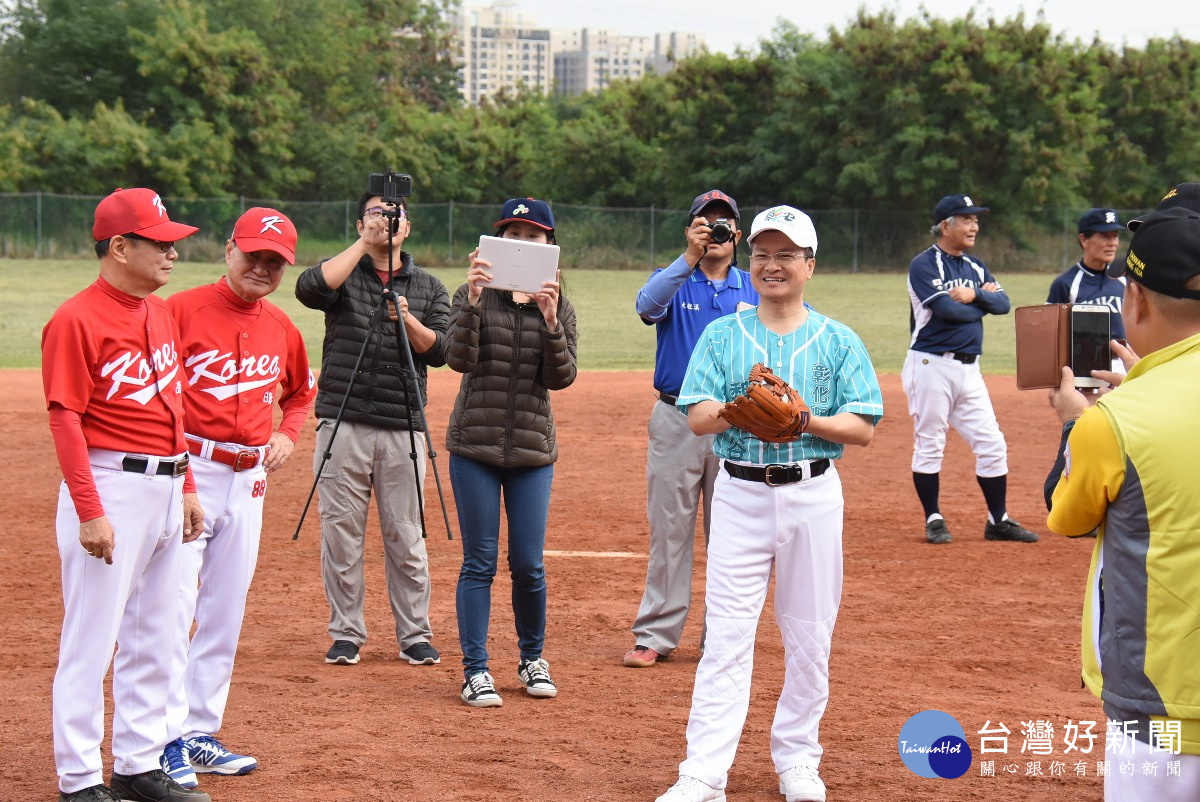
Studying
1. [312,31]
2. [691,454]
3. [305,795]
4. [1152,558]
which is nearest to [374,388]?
[691,454]

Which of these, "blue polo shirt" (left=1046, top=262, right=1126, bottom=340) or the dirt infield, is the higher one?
"blue polo shirt" (left=1046, top=262, right=1126, bottom=340)

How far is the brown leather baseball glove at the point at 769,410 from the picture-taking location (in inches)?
167

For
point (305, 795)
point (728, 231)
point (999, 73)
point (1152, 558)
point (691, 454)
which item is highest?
point (999, 73)

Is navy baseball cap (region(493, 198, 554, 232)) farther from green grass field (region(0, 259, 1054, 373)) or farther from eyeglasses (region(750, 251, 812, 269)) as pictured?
green grass field (region(0, 259, 1054, 373))

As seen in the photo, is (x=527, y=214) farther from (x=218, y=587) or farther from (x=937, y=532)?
(x=937, y=532)

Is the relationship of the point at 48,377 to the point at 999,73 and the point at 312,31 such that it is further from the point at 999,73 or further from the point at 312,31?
the point at 312,31

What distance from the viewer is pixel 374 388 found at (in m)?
6.30

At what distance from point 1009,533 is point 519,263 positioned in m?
5.10

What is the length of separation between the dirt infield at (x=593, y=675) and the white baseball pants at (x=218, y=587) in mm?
300

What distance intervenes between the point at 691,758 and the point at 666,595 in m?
2.03

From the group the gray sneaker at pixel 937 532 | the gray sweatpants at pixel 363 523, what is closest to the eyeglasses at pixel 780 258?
the gray sweatpants at pixel 363 523

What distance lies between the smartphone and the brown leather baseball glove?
0.86 metres

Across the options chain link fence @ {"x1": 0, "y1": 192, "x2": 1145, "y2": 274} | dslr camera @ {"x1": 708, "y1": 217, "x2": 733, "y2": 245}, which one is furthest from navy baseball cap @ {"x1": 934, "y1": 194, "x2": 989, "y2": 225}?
chain link fence @ {"x1": 0, "y1": 192, "x2": 1145, "y2": 274}

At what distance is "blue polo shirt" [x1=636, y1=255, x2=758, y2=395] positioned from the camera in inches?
247
